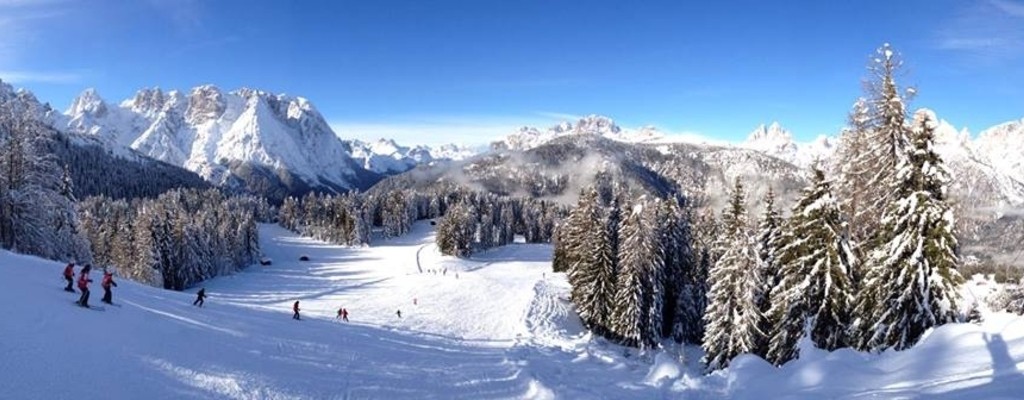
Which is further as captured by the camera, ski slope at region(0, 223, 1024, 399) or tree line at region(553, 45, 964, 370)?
tree line at region(553, 45, 964, 370)

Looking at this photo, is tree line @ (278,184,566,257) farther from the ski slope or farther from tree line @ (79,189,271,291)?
the ski slope

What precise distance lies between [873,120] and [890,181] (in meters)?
2.50

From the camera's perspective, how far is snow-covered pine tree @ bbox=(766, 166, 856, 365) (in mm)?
27250

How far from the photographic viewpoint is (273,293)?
3078 inches

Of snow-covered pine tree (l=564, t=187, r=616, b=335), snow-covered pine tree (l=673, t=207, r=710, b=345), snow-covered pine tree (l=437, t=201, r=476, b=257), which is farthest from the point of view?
snow-covered pine tree (l=437, t=201, r=476, b=257)

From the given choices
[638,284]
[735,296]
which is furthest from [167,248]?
[735,296]

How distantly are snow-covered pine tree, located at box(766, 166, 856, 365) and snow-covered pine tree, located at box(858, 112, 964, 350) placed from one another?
3.97 m

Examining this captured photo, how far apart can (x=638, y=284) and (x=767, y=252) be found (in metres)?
15.0

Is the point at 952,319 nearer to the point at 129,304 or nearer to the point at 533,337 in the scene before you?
the point at 533,337

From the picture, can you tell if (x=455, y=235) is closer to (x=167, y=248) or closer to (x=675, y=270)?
(x=167, y=248)

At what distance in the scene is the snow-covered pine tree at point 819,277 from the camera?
27.2 meters

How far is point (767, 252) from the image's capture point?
3378 centimetres

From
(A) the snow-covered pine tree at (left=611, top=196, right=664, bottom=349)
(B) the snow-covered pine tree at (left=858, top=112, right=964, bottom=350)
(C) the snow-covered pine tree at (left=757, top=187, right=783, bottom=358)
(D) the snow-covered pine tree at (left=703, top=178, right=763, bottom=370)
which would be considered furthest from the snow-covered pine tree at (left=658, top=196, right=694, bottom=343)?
(B) the snow-covered pine tree at (left=858, top=112, right=964, bottom=350)

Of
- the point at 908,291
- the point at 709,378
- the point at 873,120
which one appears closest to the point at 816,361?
the point at 709,378
